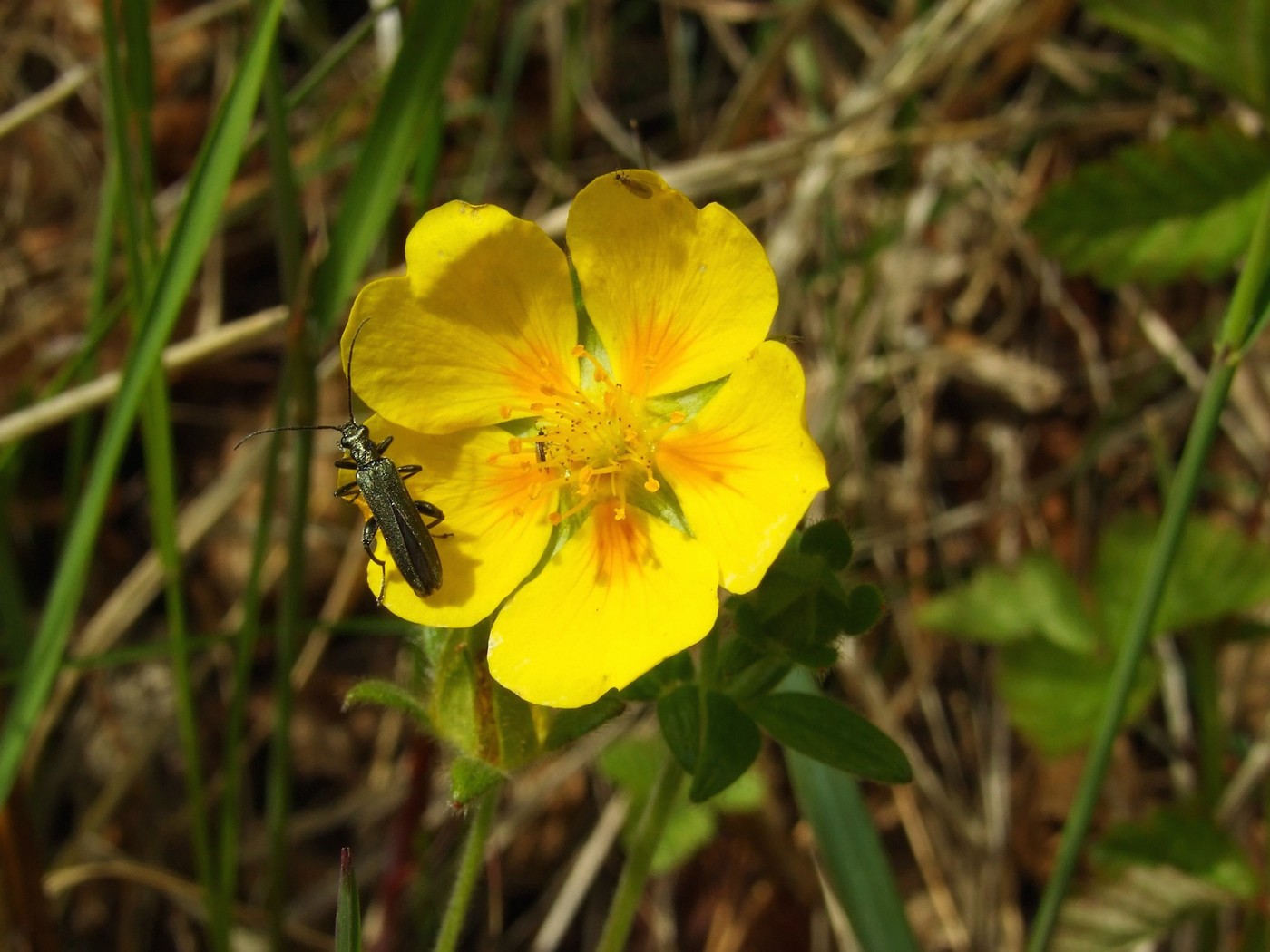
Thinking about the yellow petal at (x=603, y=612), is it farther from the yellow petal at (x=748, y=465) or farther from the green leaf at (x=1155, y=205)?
the green leaf at (x=1155, y=205)

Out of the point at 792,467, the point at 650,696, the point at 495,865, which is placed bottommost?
the point at 495,865

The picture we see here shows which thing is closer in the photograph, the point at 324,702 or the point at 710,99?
the point at 324,702

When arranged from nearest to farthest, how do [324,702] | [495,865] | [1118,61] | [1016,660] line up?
1. [1016,660]
2. [495,865]
3. [324,702]
4. [1118,61]

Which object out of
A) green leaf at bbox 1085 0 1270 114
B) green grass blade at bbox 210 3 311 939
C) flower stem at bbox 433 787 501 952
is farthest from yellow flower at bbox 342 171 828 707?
green leaf at bbox 1085 0 1270 114

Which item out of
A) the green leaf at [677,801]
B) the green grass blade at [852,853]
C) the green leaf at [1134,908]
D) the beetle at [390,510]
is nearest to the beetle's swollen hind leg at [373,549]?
the beetle at [390,510]

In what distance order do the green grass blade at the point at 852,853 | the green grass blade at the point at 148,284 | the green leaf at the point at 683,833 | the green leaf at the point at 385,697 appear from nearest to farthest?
the green leaf at the point at 385,697
the green grass blade at the point at 148,284
the green grass blade at the point at 852,853
the green leaf at the point at 683,833

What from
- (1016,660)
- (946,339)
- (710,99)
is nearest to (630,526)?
(1016,660)

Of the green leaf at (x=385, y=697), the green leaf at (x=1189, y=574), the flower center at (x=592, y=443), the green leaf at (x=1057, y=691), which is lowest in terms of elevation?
the green leaf at (x=1057, y=691)

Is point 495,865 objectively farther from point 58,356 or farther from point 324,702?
point 58,356
